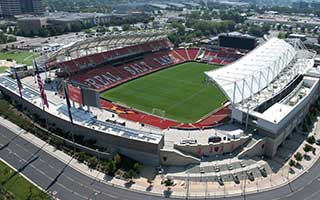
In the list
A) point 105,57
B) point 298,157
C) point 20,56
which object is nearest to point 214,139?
point 298,157

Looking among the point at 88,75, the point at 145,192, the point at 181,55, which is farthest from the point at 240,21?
the point at 145,192

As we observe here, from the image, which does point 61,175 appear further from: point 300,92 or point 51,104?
point 300,92

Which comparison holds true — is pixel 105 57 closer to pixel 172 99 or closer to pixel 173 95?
pixel 173 95

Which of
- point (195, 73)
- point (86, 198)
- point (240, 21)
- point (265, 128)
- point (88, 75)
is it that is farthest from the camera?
point (240, 21)

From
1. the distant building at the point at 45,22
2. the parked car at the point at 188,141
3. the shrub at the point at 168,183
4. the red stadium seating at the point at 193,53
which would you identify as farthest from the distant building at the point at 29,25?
the shrub at the point at 168,183

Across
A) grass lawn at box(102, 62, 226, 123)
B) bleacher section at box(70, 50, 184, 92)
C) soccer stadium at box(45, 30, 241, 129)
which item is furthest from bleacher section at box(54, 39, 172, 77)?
grass lawn at box(102, 62, 226, 123)

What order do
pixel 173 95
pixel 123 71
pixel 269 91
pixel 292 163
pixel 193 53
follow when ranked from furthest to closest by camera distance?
pixel 193 53, pixel 123 71, pixel 173 95, pixel 269 91, pixel 292 163

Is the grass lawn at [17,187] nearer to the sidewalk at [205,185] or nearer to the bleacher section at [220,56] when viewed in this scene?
the sidewalk at [205,185]
